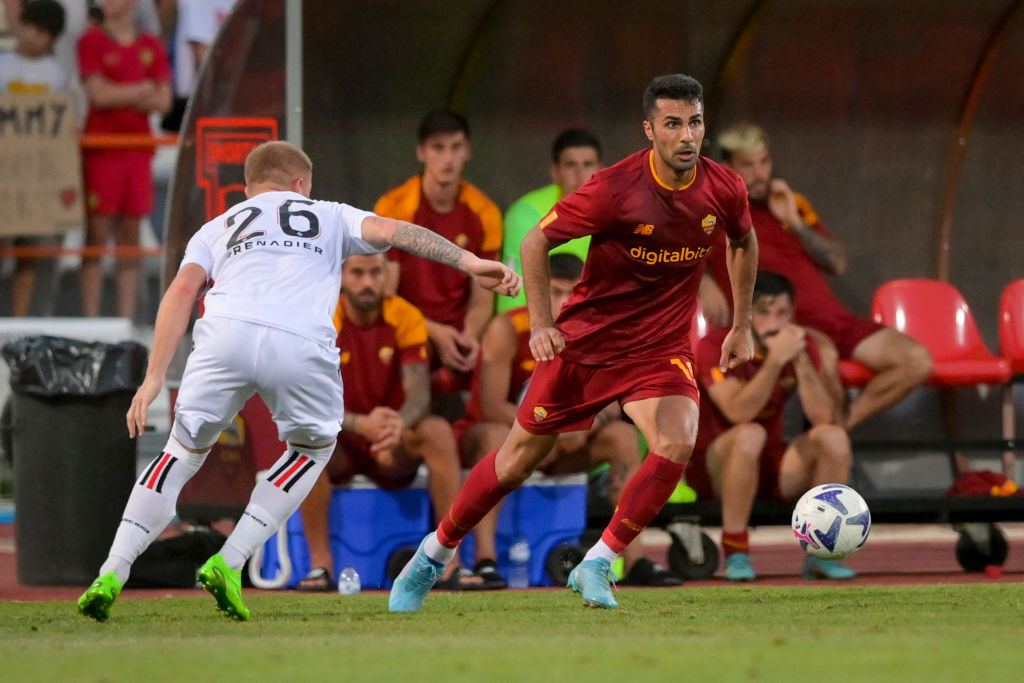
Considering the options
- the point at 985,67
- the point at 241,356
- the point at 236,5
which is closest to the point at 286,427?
the point at 241,356

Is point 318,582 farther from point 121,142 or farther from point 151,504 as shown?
point 121,142

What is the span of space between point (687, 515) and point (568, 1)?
11.5ft

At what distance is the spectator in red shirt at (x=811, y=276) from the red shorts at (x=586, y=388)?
303 cm

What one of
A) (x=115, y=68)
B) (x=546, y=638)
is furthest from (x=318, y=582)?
(x=115, y=68)

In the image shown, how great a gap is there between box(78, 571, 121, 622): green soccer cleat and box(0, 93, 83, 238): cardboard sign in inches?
245

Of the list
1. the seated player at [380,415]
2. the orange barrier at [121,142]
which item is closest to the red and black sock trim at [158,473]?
the seated player at [380,415]

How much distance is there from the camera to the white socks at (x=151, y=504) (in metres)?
6.85

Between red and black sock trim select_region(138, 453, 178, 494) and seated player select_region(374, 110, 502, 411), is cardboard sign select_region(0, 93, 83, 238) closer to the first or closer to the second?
seated player select_region(374, 110, 502, 411)

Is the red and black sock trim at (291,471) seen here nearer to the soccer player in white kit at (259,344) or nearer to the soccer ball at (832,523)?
the soccer player in white kit at (259,344)

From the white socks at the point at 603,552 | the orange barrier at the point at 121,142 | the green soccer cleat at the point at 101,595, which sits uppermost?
the orange barrier at the point at 121,142

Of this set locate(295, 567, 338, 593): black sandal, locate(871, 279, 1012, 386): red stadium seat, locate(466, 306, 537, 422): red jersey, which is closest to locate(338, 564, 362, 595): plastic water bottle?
locate(295, 567, 338, 593): black sandal

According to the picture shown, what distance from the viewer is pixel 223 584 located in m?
6.83

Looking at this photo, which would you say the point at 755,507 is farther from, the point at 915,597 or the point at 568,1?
the point at 568,1

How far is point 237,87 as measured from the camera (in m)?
9.71
